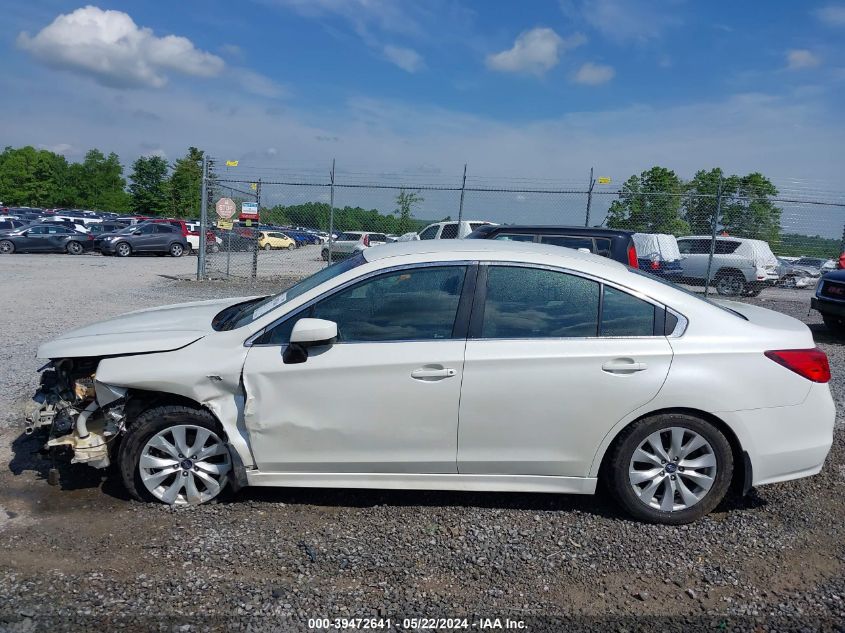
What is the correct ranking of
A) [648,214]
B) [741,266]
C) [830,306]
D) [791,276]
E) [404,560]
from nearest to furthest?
[404,560], [830,306], [648,214], [741,266], [791,276]

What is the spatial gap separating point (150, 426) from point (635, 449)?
283 centimetres

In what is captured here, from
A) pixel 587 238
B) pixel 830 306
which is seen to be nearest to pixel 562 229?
pixel 587 238

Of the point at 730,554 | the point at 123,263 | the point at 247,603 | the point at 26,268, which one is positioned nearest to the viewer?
the point at 247,603

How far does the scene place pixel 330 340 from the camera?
381cm

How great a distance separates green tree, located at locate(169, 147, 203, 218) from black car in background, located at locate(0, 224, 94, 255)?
49.3m

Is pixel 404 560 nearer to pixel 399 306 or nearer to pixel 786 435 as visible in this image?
pixel 399 306

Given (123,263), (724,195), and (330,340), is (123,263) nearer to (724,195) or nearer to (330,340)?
(724,195)

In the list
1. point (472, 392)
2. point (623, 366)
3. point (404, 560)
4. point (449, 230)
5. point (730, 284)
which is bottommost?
point (404, 560)

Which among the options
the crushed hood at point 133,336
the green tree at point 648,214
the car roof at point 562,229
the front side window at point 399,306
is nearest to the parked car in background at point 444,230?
the green tree at point 648,214

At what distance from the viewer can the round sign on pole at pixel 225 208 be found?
16.7 metres

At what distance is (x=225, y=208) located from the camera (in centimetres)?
1680

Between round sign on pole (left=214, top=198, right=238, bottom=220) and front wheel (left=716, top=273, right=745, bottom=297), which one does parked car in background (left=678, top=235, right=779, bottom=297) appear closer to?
front wheel (left=716, top=273, right=745, bottom=297)

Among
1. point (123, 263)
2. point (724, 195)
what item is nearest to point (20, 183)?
point (123, 263)

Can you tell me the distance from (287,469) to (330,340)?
0.80 metres
